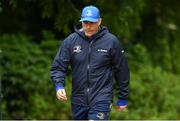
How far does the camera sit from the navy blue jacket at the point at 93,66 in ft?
25.0

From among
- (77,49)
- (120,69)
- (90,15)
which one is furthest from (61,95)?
(90,15)

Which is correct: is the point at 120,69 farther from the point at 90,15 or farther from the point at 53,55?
the point at 53,55

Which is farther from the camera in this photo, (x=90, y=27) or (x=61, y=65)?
(x=61, y=65)

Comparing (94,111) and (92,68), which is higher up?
(92,68)

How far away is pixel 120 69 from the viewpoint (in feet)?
25.3

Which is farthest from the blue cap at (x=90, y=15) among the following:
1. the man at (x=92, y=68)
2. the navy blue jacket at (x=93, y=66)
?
the navy blue jacket at (x=93, y=66)

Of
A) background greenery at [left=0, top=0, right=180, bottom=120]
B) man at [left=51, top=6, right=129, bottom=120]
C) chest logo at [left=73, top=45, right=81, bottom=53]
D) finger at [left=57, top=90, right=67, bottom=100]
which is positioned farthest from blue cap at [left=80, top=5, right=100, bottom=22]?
background greenery at [left=0, top=0, right=180, bottom=120]

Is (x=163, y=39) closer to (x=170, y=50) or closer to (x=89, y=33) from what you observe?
(x=170, y=50)

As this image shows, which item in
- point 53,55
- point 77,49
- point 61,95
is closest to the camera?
point 61,95

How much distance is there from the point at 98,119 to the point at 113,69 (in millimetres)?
618

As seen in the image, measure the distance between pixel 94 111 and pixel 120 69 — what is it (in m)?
0.58

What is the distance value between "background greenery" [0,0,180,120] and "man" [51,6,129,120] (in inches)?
142

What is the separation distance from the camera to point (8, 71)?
13.8m

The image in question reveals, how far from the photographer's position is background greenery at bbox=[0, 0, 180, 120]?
13.9 metres
